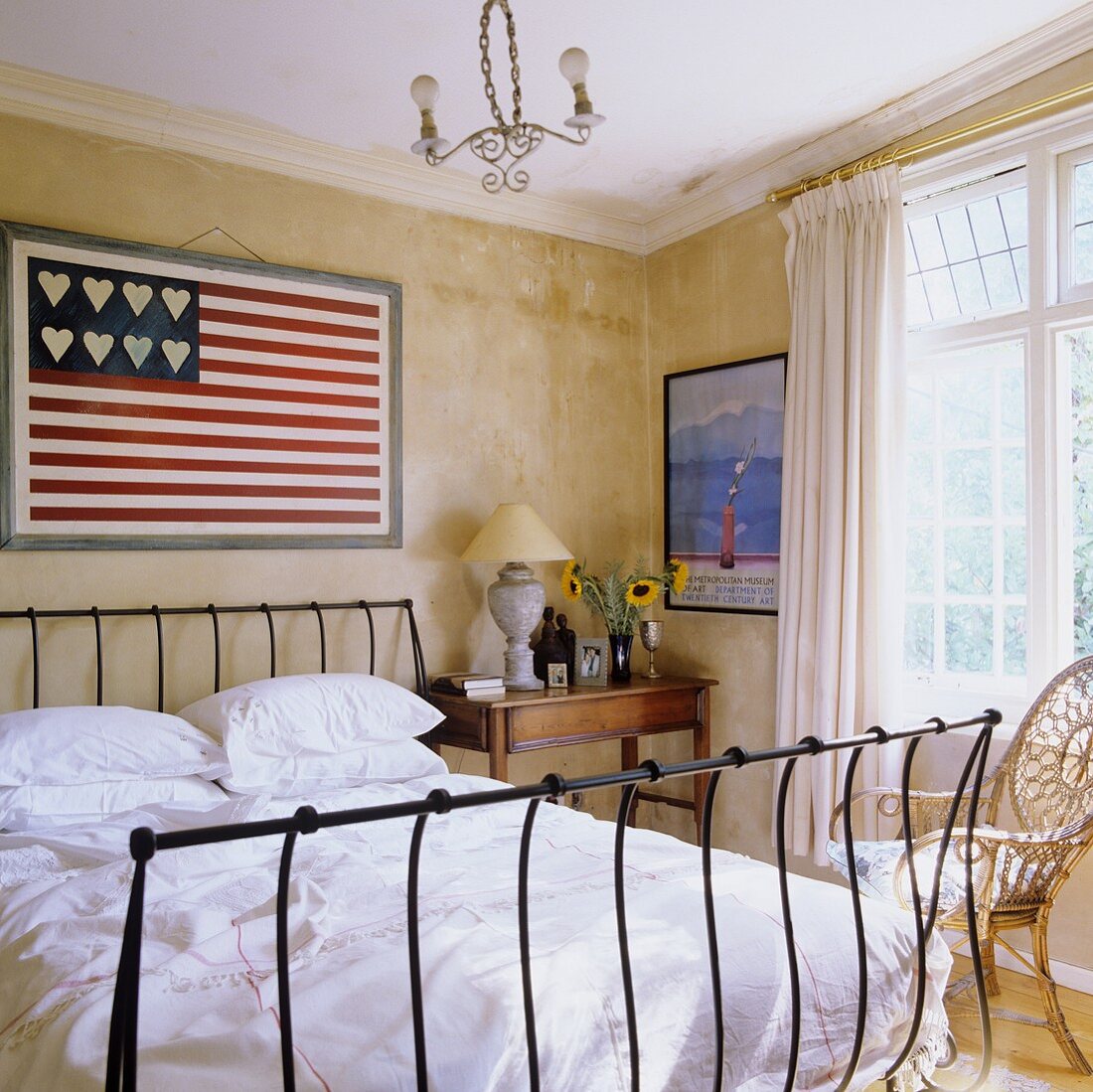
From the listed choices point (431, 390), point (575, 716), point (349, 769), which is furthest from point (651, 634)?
point (349, 769)

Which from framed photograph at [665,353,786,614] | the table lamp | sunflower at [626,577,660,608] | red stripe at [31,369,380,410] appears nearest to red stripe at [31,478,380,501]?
red stripe at [31,369,380,410]

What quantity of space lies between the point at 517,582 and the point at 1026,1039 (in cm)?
208

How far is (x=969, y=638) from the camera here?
327 centimetres

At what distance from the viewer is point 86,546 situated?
3057mm

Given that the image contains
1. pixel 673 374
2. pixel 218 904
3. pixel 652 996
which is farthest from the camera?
pixel 673 374

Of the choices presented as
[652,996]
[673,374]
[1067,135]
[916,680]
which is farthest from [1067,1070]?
[673,374]

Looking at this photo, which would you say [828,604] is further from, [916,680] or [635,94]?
[635,94]

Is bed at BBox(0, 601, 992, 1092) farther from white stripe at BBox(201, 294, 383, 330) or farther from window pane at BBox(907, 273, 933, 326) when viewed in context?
window pane at BBox(907, 273, 933, 326)

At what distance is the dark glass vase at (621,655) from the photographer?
3.87 m

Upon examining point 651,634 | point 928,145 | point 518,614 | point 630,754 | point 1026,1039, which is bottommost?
point 1026,1039

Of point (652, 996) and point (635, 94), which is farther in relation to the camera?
point (635, 94)

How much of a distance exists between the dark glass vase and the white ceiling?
1.80 meters

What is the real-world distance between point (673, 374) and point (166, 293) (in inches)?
80.9

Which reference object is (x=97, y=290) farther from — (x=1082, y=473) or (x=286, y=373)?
(x=1082, y=473)
